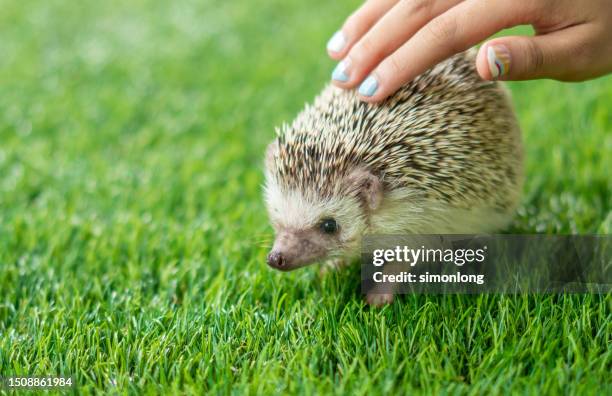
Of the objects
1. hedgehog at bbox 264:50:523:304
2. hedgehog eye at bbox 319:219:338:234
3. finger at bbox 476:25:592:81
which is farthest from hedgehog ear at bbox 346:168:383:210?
finger at bbox 476:25:592:81

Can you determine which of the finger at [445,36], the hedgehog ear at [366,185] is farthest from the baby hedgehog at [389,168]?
the finger at [445,36]

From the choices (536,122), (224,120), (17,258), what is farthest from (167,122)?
(536,122)

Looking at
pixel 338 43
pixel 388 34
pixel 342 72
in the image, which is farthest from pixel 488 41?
pixel 338 43

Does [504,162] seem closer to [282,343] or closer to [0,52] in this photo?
[282,343]

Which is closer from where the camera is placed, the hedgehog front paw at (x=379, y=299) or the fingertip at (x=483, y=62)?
the fingertip at (x=483, y=62)

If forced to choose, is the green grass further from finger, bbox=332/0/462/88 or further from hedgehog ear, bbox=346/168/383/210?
finger, bbox=332/0/462/88

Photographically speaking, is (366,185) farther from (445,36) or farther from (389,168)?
(445,36)

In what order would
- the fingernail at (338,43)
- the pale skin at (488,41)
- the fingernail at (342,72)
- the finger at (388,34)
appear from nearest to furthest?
the pale skin at (488,41), the finger at (388,34), the fingernail at (342,72), the fingernail at (338,43)

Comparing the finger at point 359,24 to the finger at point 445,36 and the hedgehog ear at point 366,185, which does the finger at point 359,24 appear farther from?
the hedgehog ear at point 366,185
